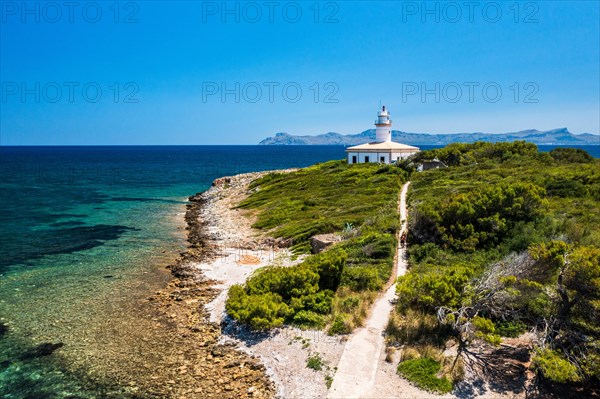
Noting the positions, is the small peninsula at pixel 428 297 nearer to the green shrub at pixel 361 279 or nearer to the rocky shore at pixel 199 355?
the green shrub at pixel 361 279

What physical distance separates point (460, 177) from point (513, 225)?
18920 millimetres

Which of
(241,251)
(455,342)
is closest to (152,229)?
(241,251)

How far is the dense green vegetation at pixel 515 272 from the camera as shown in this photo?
12750 millimetres

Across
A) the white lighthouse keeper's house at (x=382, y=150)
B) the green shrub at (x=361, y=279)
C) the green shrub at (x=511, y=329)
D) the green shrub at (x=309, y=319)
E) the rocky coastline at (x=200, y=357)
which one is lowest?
the rocky coastline at (x=200, y=357)

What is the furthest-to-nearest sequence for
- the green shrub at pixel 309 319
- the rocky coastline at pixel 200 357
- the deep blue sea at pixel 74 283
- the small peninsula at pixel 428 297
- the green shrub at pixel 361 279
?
the green shrub at pixel 361 279, the green shrub at pixel 309 319, the deep blue sea at pixel 74 283, the rocky coastline at pixel 200 357, the small peninsula at pixel 428 297

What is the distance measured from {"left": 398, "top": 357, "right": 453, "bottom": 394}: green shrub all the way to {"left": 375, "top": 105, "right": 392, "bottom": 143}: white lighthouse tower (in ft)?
179

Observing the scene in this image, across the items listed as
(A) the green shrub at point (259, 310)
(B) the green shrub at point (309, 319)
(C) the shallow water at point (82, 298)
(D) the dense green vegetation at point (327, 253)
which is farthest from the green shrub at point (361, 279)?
(C) the shallow water at point (82, 298)

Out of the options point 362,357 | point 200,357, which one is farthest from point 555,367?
point 200,357

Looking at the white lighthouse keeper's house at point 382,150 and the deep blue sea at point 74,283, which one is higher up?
the white lighthouse keeper's house at point 382,150

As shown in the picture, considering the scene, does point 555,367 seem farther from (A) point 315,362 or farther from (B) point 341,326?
(A) point 315,362

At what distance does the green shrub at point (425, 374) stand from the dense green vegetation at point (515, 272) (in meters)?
1.26

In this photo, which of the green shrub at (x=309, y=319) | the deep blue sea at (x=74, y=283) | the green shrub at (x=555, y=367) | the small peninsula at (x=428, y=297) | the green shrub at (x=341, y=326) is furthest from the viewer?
the green shrub at (x=309, y=319)

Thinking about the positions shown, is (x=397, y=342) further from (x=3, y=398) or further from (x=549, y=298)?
(x=3, y=398)

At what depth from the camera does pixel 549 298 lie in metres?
14.1
